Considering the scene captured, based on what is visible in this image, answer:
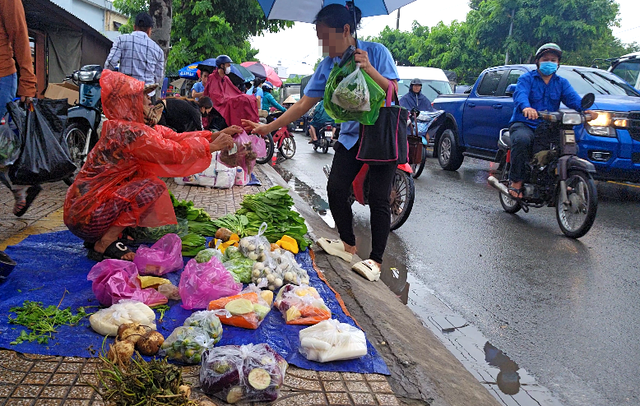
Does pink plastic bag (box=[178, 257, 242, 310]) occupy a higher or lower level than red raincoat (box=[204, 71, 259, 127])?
lower

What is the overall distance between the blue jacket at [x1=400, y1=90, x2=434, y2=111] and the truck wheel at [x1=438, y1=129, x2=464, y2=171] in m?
1.02

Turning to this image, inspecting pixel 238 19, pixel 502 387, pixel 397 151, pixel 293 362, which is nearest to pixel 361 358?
pixel 293 362

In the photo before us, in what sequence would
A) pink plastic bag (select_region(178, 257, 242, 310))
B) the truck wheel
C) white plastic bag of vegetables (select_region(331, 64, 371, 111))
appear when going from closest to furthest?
pink plastic bag (select_region(178, 257, 242, 310)), white plastic bag of vegetables (select_region(331, 64, 371, 111)), the truck wheel

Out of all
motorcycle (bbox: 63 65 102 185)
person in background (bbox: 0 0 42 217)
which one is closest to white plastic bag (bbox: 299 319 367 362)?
person in background (bbox: 0 0 42 217)

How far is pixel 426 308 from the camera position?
4.01 metres

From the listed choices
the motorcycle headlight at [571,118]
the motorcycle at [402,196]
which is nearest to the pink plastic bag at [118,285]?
the motorcycle at [402,196]

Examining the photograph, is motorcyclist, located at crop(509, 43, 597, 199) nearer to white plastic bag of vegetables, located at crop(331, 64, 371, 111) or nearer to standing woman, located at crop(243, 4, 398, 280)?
standing woman, located at crop(243, 4, 398, 280)

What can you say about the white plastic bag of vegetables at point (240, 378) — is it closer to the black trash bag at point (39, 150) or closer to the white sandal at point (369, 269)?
the white sandal at point (369, 269)

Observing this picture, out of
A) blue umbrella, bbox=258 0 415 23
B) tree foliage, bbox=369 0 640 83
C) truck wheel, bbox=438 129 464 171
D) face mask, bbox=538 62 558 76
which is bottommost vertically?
truck wheel, bbox=438 129 464 171

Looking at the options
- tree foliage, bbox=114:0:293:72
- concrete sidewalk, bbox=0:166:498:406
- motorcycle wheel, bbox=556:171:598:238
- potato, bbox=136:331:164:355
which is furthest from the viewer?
tree foliage, bbox=114:0:293:72

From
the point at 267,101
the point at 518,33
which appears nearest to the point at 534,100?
the point at 267,101

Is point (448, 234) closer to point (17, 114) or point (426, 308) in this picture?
point (426, 308)

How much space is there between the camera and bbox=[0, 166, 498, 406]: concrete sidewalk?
6.89ft

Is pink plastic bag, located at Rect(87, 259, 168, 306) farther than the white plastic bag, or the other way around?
pink plastic bag, located at Rect(87, 259, 168, 306)
